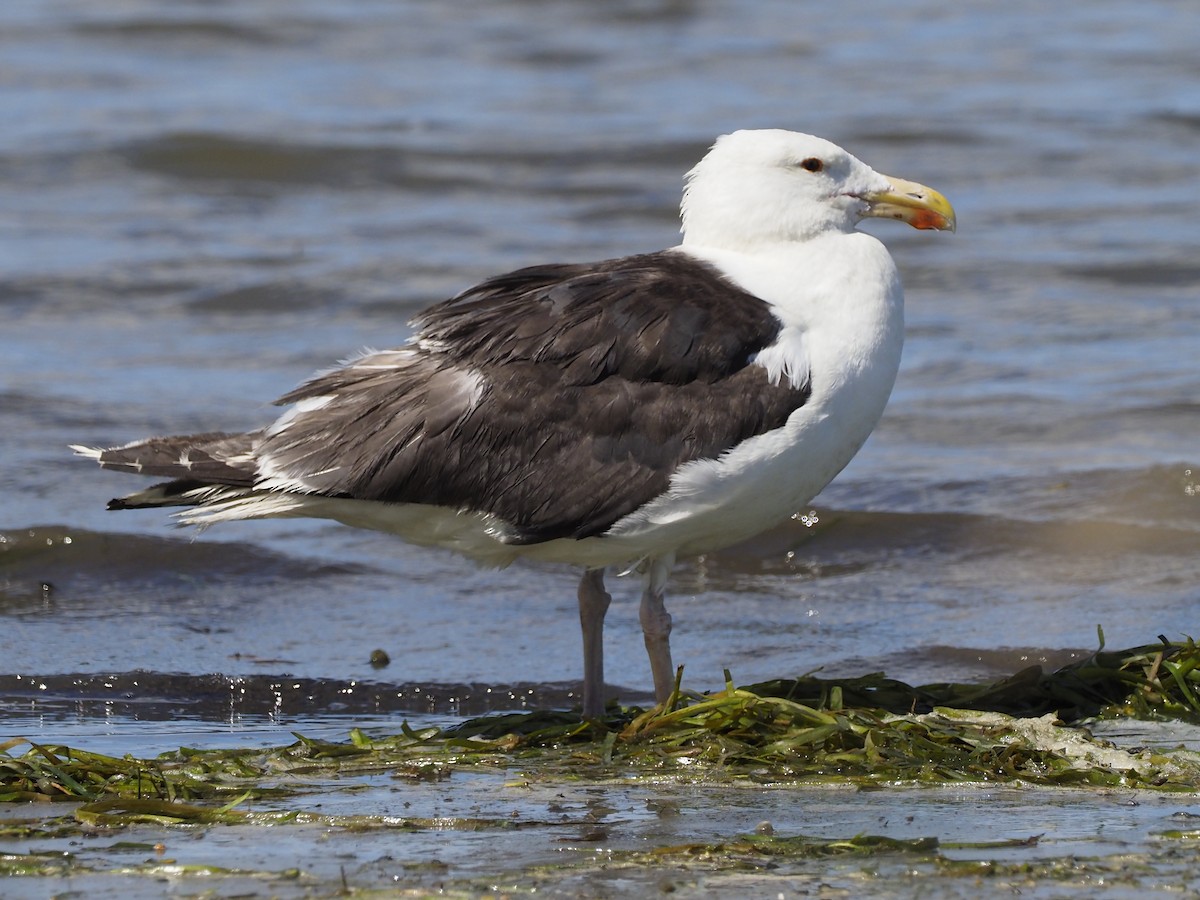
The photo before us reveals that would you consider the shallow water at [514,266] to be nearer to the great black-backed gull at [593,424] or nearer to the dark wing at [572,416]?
the great black-backed gull at [593,424]

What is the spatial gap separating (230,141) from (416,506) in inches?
524

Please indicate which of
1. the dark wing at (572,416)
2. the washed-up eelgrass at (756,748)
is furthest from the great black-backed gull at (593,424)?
the washed-up eelgrass at (756,748)

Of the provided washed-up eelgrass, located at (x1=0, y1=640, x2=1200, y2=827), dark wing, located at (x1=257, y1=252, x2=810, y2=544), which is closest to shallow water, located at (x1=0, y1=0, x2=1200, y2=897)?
washed-up eelgrass, located at (x1=0, y1=640, x2=1200, y2=827)

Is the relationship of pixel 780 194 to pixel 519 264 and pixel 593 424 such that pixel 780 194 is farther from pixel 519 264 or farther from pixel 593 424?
pixel 519 264

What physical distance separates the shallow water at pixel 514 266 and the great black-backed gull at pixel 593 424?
966mm

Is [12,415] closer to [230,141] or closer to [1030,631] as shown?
[1030,631]

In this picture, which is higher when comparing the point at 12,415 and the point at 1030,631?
the point at 12,415

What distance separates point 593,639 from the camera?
6.89m

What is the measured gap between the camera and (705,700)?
20.3ft

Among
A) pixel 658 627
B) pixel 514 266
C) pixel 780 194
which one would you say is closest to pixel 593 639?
pixel 658 627

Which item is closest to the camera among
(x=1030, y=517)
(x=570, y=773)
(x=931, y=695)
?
(x=570, y=773)

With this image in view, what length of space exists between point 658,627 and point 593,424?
0.85 meters

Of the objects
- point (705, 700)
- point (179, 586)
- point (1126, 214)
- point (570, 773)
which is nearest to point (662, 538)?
point (705, 700)

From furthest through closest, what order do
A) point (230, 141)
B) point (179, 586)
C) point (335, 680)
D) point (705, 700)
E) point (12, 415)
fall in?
1. point (230, 141)
2. point (12, 415)
3. point (179, 586)
4. point (335, 680)
5. point (705, 700)
